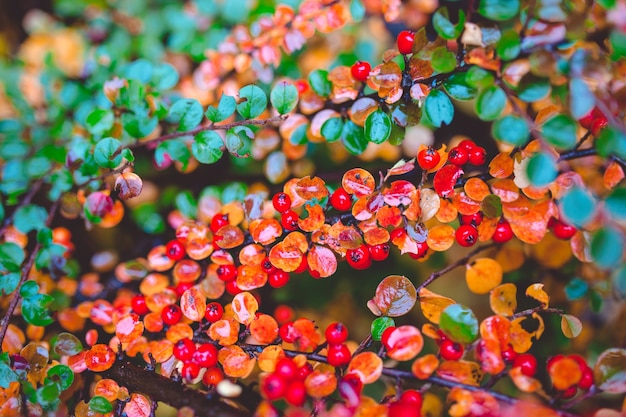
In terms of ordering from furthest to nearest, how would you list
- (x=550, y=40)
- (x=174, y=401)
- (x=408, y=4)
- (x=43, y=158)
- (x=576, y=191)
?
(x=408, y=4), (x=43, y=158), (x=174, y=401), (x=550, y=40), (x=576, y=191)

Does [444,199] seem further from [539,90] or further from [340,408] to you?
[340,408]

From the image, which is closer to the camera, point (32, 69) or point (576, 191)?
point (576, 191)

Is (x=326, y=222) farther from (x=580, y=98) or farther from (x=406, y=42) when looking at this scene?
(x=580, y=98)

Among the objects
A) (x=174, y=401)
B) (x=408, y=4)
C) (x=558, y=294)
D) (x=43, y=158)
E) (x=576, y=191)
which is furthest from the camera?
(x=408, y=4)

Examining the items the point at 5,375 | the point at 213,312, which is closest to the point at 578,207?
the point at 213,312

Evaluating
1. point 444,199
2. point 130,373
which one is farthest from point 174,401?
point 444,199

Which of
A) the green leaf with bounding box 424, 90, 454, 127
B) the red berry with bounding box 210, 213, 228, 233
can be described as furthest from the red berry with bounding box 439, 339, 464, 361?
the red berry with bounding box 210, 213, 228, 233
